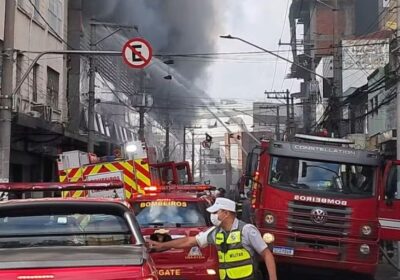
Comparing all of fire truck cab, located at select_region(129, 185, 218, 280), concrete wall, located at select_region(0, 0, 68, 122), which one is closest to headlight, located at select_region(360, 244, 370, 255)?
fire truck cab, located at select_region(129, 185, 218, 280)

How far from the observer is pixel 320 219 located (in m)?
11.1

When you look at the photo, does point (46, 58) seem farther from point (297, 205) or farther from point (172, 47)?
point (297, 205)

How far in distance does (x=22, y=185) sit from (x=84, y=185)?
1.70ft

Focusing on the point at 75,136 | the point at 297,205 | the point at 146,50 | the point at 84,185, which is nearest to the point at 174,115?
the point at 75,136

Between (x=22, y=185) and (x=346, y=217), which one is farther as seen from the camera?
(x=346, y=217)

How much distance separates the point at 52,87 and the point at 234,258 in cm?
2149

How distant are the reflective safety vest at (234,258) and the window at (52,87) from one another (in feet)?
67.1

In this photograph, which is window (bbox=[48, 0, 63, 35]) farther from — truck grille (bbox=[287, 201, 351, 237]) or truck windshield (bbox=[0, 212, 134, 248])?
truck windshield (bbox=[0, 212, 134, 248])

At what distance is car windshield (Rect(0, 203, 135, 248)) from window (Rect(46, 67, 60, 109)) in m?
20.2

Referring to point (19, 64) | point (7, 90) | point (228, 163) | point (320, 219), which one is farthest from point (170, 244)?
point (228, 163)

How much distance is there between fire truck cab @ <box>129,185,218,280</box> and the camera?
8.16 metres

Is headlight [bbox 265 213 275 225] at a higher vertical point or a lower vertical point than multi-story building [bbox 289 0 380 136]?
lower

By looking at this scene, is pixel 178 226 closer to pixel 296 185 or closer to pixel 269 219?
pixel 269 219

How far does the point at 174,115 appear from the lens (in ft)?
158
